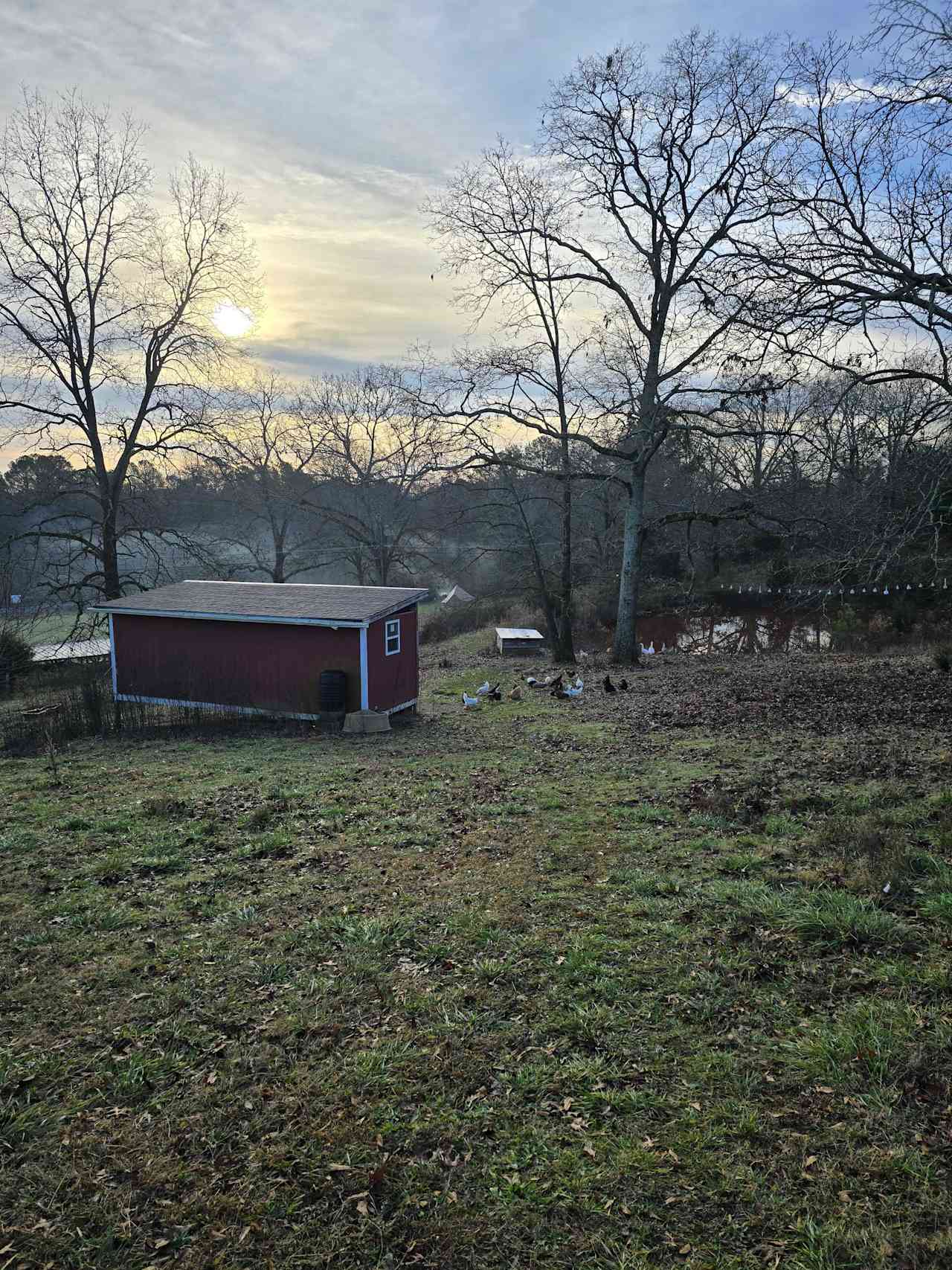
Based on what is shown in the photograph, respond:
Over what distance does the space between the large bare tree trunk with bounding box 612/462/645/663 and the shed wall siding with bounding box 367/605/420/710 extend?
23.2 feet

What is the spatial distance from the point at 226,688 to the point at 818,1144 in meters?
16.1

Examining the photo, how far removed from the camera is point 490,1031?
456cm

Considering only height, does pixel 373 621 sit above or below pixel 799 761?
above

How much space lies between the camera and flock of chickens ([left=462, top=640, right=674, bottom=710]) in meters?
17.7

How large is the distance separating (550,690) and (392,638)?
14.3 ft

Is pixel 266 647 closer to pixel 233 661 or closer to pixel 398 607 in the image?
pixel 233 661

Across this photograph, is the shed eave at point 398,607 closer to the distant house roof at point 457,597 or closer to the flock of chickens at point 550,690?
the flock of chickens at point 550,690

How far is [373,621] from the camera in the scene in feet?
53.5

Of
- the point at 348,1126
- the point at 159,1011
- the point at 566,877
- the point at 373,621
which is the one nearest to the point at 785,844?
the point at 566,877

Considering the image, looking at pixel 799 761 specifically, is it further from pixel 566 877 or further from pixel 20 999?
pixel 20 999

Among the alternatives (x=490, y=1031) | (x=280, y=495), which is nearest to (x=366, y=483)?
(x=280, y=495)

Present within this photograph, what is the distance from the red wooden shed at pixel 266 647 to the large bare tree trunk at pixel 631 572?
7.05 m

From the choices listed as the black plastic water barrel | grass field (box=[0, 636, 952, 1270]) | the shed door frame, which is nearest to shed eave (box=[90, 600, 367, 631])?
the shed door frame

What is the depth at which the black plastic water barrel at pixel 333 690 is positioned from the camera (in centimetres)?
1650
